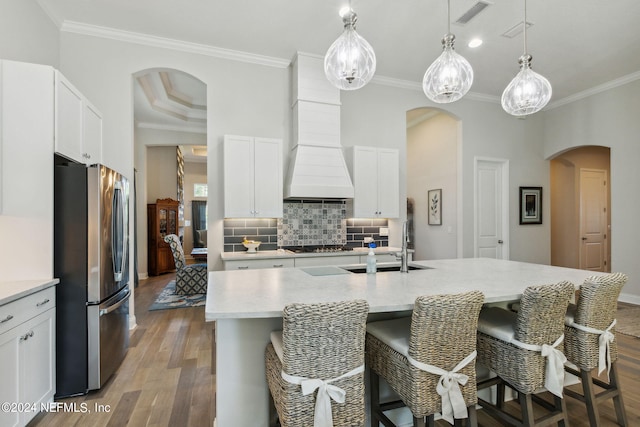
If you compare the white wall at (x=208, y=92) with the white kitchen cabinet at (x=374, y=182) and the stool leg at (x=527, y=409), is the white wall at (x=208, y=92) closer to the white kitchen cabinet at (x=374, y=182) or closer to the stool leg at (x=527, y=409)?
the white kitchen cabinet at (x=374, y=182)

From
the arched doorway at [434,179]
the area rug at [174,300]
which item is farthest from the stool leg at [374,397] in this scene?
the arched doorway at [434,179]

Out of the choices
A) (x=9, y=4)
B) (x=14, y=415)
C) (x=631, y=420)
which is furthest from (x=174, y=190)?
(x=631, y=420)

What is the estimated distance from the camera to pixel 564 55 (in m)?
4.21

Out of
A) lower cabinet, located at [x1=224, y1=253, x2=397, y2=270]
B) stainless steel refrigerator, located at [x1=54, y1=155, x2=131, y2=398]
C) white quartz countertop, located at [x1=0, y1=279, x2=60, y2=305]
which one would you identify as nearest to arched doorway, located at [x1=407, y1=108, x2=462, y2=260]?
lower cabinet, located at [x1=224, y1=253, x2=397, y2=270]

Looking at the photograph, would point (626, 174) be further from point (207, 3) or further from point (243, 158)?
point (207, 3)

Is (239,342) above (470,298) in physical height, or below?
below

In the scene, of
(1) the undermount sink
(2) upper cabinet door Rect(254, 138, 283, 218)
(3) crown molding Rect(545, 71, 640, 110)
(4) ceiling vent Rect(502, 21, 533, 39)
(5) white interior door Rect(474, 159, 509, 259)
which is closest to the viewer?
(1) the undermount sink

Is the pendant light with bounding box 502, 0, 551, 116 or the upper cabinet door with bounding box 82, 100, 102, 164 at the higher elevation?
the pendant light with bounding box 502, 0, 551, 116

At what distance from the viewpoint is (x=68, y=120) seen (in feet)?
8.25

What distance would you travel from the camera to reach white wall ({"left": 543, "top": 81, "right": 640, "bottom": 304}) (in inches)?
189

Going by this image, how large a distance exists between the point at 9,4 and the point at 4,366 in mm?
2782

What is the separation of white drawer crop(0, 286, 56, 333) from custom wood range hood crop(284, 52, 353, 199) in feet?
8.22

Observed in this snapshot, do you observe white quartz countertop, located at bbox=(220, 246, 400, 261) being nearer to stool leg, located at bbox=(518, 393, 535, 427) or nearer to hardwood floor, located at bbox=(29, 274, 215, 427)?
hardwood floor, located at bbox=(29, 274, 215, 427)

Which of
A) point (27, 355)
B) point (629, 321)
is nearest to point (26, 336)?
point (27, 355)
